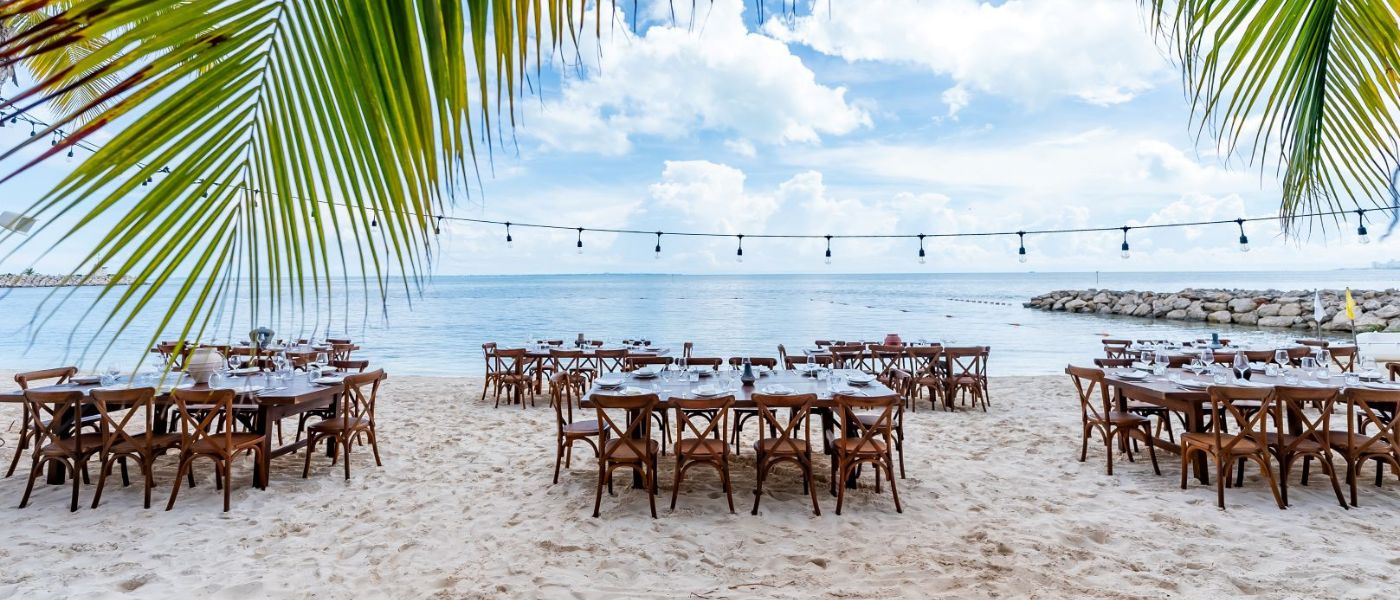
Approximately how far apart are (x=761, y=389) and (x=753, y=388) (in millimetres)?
139

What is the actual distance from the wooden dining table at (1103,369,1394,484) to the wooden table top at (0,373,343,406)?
5.09 metres

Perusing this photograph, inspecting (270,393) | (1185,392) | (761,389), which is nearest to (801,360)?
(761,389)

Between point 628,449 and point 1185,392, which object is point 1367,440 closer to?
point 1185,392

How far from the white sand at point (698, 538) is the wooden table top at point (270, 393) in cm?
53

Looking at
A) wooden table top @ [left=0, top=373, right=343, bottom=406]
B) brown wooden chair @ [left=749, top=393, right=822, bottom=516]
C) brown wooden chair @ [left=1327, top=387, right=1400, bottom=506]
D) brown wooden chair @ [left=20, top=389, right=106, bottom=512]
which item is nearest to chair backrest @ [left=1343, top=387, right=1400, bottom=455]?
brown wooden chair @ [left=1327, top=387, right=1400, bottom=506]

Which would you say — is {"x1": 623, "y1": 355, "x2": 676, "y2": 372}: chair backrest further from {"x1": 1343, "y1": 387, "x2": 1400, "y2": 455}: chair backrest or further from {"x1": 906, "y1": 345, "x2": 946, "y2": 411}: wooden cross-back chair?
{"x1": 1343, "y1": 387, "x2": 1400, "y2": 455}: chair backrest

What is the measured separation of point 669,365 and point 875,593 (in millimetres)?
3135

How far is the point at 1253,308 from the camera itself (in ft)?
71.3

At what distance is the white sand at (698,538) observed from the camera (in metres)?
3.27

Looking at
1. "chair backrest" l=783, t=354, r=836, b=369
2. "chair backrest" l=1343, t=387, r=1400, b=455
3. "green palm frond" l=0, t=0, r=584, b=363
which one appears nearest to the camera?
"green palm frond" l=0, t=0, r=584, b=363

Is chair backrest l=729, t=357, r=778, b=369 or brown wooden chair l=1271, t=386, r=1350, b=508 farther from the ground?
chair backrest l=729, t=357, r=778, b=369

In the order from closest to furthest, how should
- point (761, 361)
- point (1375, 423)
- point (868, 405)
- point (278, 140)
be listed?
1. point (278, 140)
2. point (1375, 423)
3. point (868, 405)
4. point (761, 361)

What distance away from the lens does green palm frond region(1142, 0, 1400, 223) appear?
3.89ft

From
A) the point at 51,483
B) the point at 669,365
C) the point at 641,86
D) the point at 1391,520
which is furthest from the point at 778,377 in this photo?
the point at 51,483
